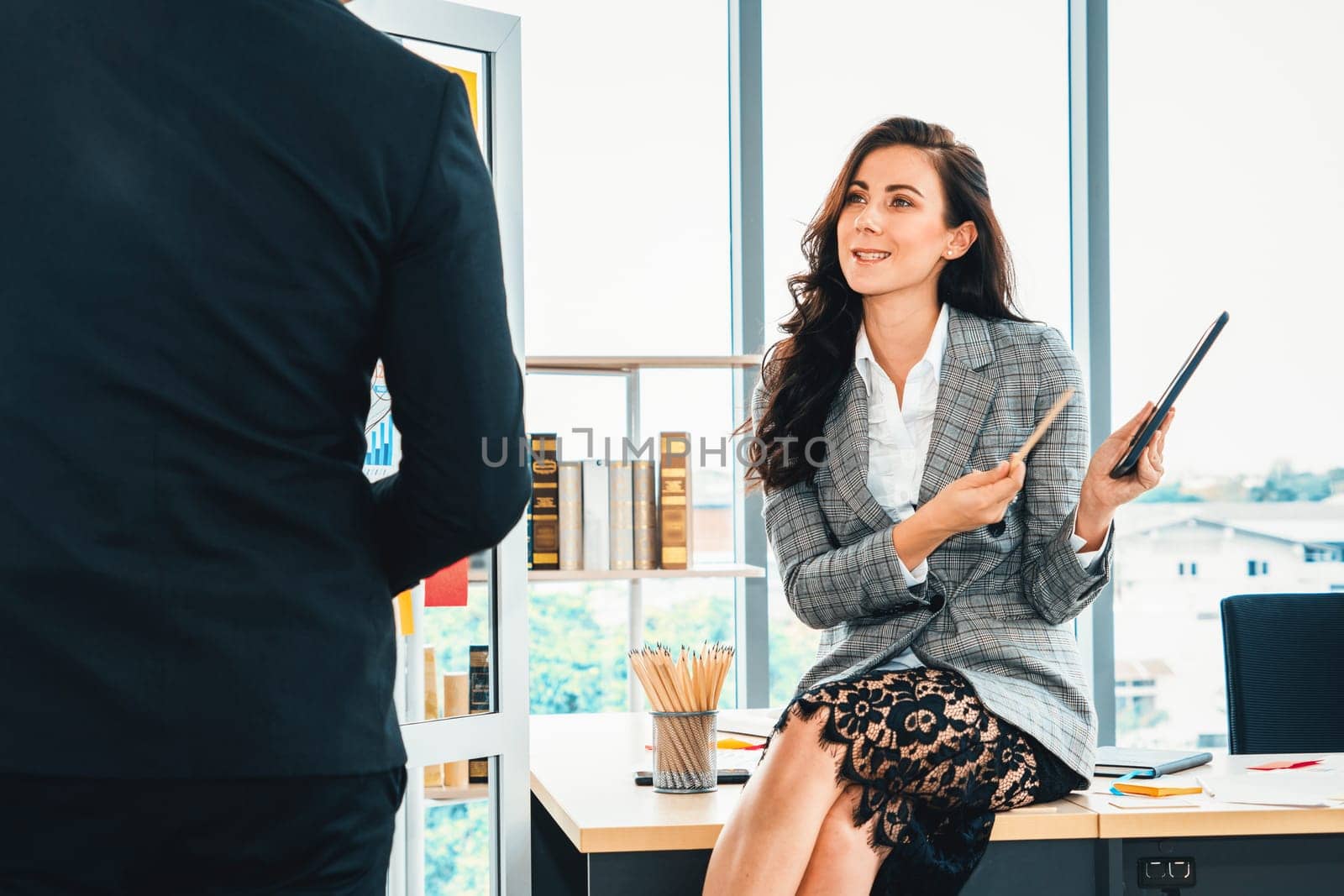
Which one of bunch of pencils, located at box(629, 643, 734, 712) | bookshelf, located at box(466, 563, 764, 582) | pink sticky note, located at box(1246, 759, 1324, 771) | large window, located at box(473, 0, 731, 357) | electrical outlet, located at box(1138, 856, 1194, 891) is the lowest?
electrical outlet, located at box(1138, 856, 1194, 891)

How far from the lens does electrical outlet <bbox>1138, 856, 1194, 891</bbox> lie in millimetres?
1637

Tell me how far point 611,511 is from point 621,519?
3 cm

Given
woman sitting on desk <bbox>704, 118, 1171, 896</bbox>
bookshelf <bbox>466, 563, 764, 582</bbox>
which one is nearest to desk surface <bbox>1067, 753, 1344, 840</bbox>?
woman sitting on desk <bbox>704, 118, 1171, 896</bbox>

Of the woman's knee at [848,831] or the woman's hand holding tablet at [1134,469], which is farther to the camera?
the woman's hand holding tablet at [1134,469]

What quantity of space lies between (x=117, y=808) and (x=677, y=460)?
2.47 meters

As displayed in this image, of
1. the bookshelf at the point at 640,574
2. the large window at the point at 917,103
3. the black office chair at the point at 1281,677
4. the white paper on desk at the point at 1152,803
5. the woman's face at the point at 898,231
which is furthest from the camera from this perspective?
the large window at the point at 917,103

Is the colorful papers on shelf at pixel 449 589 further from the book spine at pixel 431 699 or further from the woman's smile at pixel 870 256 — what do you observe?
the woman's smile at pixel 870 256

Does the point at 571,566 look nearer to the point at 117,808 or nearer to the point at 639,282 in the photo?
the point at 639,282

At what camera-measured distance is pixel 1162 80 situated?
14.0ft

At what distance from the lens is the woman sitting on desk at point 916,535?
1580 millimetres

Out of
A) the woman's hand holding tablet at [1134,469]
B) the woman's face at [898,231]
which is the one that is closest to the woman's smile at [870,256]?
the woman's face at [898,231]

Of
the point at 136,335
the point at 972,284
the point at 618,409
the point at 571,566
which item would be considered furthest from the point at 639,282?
the point at 136,335

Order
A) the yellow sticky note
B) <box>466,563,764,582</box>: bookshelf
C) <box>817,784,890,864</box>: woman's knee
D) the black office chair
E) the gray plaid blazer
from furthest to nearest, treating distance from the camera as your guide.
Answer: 1. <box>466,563,764,582</box>: bookshelf
2. the black office chair
3. the yellow sticky note
4. the gray plaid blazer
5. <box>817,784,890,864</box>: woman's knee

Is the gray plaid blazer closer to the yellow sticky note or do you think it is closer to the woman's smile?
the woman's smile
